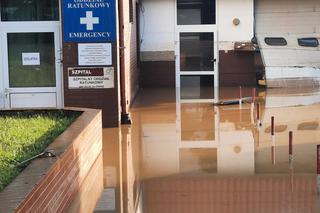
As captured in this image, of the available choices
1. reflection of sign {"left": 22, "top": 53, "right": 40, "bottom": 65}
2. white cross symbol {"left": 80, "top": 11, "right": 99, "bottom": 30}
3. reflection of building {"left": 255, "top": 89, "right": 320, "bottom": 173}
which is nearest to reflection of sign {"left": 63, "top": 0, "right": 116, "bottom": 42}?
white cross symbol {"left": 80, "top": 11, "right": 99, "bottom": 30}

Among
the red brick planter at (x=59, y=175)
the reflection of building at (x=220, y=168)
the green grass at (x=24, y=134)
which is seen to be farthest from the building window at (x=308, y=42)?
the red brick planter at (x=59, y=175)

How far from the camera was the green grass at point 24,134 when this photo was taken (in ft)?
21.4

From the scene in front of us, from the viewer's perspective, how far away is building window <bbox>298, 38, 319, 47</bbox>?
2303 centimetres

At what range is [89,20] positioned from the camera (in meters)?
12.9

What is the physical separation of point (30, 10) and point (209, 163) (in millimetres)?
6004

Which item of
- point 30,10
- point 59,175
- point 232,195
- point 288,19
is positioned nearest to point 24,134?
point 59,175

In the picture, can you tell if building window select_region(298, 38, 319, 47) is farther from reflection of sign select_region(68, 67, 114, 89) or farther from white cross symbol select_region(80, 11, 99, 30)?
white cross symbol select_region(80, 11, 99, 30)

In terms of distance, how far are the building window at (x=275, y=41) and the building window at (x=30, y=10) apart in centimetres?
1124

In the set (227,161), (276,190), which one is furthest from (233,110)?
(276,190)

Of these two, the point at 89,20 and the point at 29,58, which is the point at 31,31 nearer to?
the point at 29,58

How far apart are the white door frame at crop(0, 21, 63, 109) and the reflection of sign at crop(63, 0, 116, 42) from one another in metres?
0.56

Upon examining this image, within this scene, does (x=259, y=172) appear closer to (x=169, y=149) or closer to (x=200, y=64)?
(x=169, y=149)

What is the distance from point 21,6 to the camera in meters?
13.6

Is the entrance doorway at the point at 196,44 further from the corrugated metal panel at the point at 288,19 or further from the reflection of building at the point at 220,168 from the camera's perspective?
the reflection of building at the point at 220,168
